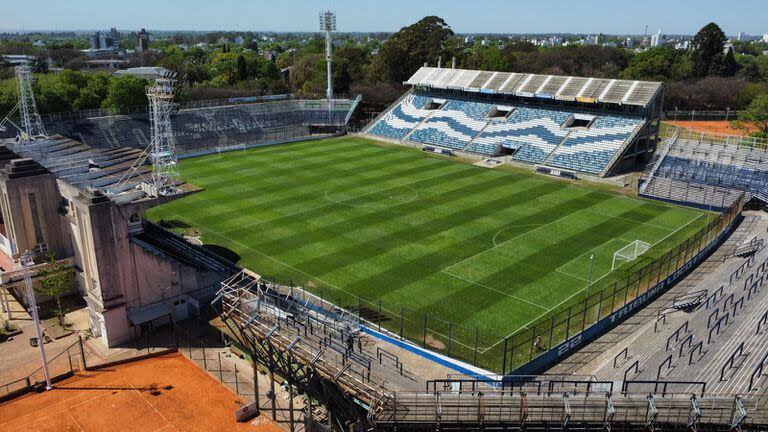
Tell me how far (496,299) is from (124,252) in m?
20.2

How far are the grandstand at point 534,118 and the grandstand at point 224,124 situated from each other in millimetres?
8483

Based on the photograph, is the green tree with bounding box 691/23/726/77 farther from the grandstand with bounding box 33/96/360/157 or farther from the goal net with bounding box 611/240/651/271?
the goal net with bounding box 611/240/651/271

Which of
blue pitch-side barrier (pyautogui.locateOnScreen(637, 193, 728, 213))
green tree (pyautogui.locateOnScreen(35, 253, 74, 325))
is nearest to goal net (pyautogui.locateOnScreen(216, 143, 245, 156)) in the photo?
green tree (pyautogui.locateOnScreen(35, 253, 74, 325))

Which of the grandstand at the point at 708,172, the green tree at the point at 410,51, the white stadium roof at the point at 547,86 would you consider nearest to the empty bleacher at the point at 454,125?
the white stadium roof at the point at 547,86

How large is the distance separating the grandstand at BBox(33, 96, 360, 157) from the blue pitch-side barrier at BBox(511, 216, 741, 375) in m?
52.5

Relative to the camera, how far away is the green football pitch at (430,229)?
3372 centimetres

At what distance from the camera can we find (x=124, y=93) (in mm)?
71625

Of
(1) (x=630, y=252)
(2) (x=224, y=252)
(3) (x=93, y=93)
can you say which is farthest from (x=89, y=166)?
(3) (x=93, y=93)

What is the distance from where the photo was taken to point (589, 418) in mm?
19250

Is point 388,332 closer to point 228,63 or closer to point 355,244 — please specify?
point 355,244

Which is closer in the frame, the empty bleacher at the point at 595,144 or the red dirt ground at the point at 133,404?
the red dirt ground at the point at 133,404

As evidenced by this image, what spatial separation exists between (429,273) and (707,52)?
108 meters

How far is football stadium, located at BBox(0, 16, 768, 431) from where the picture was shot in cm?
2124

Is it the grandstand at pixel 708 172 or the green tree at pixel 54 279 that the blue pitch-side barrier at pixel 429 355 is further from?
the grandstand at pixel 708 172
